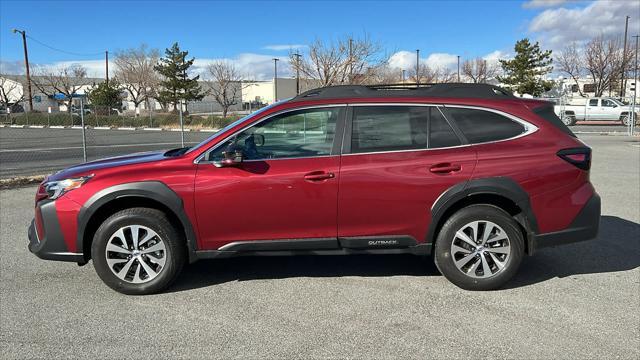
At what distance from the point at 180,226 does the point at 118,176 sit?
2.18 ft

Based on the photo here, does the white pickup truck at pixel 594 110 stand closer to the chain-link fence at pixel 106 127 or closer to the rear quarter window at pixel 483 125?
the chain-link fence at pixel 106 127

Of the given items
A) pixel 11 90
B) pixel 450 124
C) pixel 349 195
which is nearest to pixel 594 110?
pixel 450 124

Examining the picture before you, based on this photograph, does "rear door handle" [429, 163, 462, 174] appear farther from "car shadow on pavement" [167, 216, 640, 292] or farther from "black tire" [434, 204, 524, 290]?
"car shadow on pavement" [167, 216, 640, 292]

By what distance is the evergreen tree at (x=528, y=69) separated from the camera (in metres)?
40.2

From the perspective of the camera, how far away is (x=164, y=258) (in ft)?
13.7

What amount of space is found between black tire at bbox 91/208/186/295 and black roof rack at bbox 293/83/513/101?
159 cm

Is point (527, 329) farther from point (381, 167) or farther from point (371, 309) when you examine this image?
point (381, 167)

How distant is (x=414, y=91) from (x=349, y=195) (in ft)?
3.86

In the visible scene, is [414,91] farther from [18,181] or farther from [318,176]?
[18,181]

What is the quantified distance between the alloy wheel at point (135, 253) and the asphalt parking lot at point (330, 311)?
0.22 meters

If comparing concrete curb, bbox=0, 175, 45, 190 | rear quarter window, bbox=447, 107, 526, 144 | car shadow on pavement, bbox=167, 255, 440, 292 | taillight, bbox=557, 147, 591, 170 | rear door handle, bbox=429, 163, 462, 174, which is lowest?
car shadow on pavement, bbox=167, 255, 440, 292

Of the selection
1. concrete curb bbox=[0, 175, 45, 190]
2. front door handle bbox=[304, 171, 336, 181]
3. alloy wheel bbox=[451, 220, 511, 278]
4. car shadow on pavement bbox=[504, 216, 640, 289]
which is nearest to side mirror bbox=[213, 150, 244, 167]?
front door handle bbox=[304, 171, 336, 181]

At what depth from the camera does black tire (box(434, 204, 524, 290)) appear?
416cm

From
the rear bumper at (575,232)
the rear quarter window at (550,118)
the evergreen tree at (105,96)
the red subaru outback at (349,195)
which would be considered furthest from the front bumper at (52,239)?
the evergreen tree at (105,96)
